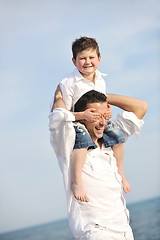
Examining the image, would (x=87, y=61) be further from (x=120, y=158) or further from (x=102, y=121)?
(x=120, y=158)

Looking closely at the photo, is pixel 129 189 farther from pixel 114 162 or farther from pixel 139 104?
pixel 139 104

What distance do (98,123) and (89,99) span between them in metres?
0.21

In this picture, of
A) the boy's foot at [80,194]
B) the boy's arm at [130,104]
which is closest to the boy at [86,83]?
the boy's arm at [130,104]

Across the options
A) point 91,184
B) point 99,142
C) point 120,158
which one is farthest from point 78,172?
point 120,158

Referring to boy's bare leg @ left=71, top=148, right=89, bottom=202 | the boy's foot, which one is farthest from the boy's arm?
the boy's foot

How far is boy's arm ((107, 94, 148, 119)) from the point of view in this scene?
3.73 meters

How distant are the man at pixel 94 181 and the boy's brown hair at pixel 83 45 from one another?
1.35 feet

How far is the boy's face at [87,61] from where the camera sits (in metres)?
3.58

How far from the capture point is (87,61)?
3564 mm

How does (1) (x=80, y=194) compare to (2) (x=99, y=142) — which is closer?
(1) (x=80, y=194)

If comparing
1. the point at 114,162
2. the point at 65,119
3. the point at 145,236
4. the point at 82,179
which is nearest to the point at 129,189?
the point at 114,162

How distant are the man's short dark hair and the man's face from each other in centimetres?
3

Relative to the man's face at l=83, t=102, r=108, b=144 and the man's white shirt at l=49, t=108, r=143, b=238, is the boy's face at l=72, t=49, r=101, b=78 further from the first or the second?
the man's white shirt at l=49, t=108, r=143, b=238

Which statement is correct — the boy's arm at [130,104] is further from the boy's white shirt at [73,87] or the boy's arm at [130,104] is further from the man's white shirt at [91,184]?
the man's white shirt at [91,184]
